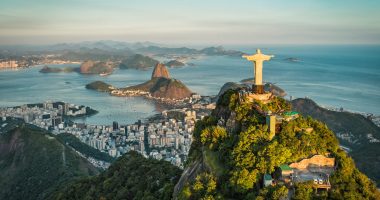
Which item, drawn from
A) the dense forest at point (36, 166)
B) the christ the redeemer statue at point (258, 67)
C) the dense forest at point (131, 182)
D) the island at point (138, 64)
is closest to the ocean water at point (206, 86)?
the island at point (138, 64)

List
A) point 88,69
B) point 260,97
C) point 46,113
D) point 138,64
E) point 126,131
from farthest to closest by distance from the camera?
point 138,64
point 88,69
point 46,113
point 126,131
point 260,97

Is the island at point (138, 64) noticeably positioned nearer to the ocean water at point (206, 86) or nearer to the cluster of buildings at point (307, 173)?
the ocean water at point (206, 86)

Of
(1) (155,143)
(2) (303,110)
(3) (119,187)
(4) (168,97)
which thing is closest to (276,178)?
(3) (119,187)

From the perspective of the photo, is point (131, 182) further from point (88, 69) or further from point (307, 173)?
point (88, 69)

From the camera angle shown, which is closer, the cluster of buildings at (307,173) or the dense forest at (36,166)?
the cluster of buildings at (307,173)

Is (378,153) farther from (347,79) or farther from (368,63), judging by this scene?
(368,63)

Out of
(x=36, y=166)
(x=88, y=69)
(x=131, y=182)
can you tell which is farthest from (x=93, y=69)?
(x=131, y=182)

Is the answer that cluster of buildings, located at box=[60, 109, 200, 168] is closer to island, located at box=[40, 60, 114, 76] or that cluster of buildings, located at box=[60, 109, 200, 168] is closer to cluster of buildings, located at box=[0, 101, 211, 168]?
cluster of buildings, located at box=[0, 101, 211, 168]

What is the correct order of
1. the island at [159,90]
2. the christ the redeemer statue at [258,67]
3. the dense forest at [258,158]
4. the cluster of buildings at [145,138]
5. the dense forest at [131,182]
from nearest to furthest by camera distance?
the dense forest at [258,158]
the christ the redeemer statue at [258,67]
the dense forest at [131,182]
the cluster of buildings at [145,138]
the island at [159,90]

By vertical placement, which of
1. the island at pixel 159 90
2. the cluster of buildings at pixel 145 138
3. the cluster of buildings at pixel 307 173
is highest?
the cluster of buildings at pixel 307 173

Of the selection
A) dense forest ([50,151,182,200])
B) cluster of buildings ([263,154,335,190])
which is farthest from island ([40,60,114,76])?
cluster of buildings ([263,154,335,190])

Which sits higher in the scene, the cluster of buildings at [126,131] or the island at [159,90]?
the island at [159,90]
